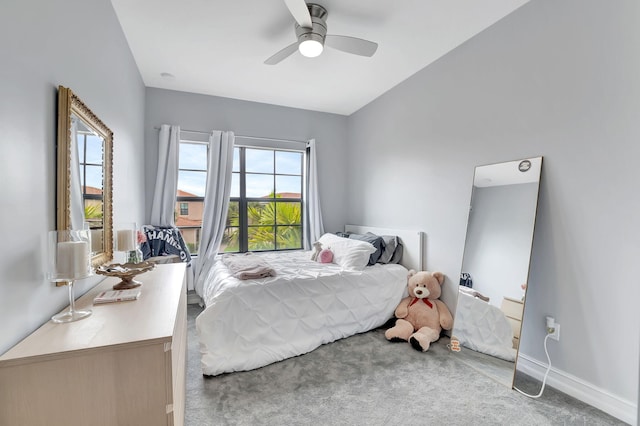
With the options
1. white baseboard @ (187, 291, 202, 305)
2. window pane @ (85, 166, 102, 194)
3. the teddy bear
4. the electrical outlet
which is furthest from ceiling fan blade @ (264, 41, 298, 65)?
white baseboard @ (187, 291, 202, 305)

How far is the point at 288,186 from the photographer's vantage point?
4.35m

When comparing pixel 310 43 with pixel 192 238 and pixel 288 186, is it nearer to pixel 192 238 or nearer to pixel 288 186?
pixel 288 186

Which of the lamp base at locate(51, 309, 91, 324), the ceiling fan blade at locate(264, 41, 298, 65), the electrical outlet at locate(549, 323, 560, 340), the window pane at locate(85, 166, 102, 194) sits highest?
the ceiling fan blade at locate(264, 41, 298, 65)

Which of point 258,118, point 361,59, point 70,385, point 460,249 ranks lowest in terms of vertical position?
point 70,385

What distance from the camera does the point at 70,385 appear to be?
87 cm

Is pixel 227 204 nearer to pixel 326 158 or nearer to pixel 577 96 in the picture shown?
pixel 326 158

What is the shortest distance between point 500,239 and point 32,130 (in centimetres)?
272

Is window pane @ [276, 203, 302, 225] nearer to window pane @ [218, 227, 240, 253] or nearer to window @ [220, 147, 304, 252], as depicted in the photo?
window @ [220, 147, 304, 252]

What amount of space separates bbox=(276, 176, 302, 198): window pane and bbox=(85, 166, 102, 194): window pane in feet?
8.68

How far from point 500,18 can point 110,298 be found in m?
3.16

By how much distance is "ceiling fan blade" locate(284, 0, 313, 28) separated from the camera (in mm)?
1736

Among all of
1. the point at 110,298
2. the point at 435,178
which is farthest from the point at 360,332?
the point at 110,298

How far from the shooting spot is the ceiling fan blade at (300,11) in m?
1.74

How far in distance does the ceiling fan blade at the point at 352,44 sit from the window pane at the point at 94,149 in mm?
1686
